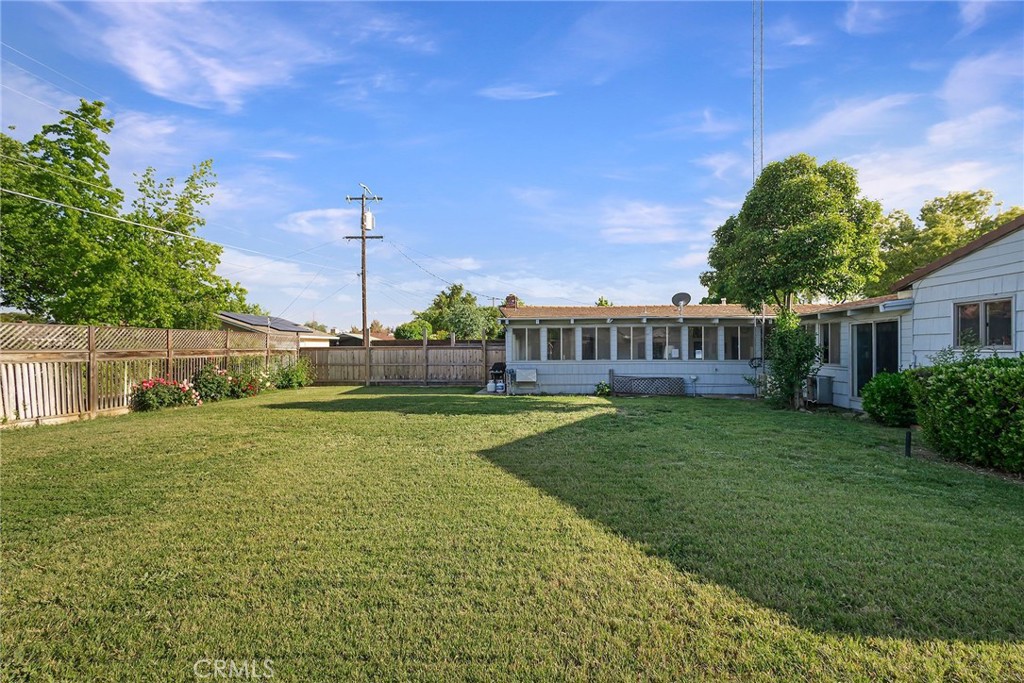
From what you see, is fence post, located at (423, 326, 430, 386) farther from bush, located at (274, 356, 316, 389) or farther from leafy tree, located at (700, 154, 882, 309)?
leafy tree, located at (700, 154, 882, 309)

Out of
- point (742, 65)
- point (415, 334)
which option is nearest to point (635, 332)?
point (742, 65)

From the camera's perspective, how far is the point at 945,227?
20500 mm

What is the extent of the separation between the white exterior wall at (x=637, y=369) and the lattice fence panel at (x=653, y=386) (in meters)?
0.15

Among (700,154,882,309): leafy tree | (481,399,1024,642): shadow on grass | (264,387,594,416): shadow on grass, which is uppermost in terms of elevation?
(700,154,882,309): leafy tree

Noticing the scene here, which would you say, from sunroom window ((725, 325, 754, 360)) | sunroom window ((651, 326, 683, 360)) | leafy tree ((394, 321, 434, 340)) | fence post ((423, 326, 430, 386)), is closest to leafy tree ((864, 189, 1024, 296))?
sunroom window ((725, 325, 754, 360))

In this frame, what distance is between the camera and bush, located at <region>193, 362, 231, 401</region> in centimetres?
1320

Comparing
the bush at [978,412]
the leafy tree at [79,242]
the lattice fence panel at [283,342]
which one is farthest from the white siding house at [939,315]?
the leafy tree at [79,242]

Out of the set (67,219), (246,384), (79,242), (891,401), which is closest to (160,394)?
(246,384)

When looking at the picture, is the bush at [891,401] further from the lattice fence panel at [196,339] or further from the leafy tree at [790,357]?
the lattice fence panel at [196,339]

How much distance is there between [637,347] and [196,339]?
504 inches

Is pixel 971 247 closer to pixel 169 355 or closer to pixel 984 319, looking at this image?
pixel 984 319

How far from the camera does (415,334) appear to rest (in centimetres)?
3600

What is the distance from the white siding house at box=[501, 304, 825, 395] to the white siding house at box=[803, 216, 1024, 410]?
3.09m

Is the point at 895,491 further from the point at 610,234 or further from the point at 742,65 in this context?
the point at 610,234
